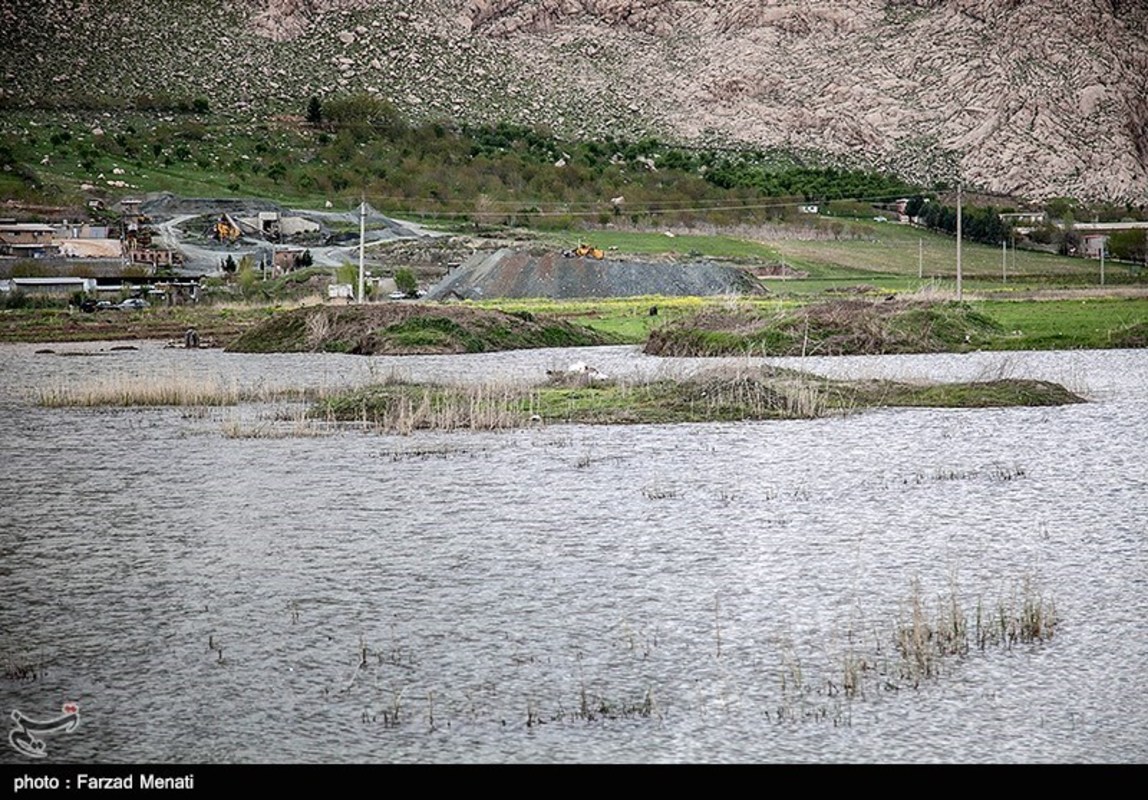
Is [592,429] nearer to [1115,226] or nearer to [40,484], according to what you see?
[40,484]

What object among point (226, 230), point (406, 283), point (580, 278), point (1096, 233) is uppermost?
point (226, 230)

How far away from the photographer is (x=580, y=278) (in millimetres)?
74500

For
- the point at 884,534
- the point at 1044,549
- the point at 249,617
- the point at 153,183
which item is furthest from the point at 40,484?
the point at 153,183

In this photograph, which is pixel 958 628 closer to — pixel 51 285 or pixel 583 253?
pixel 583 253

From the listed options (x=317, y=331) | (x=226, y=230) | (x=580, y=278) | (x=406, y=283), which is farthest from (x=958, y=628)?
(x=226, y=230)

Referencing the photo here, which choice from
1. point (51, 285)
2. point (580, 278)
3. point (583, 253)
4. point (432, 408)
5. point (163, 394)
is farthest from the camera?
point (51, 285)

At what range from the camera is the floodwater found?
9711mm

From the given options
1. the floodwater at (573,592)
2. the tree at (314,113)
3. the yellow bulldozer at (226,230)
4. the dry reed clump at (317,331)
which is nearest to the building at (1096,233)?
the yellow bulldozer at (226,230)

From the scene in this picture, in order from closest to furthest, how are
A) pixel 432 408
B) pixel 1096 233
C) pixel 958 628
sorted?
pixel 958 628 < pixel 432 408 < pixel 1096 233

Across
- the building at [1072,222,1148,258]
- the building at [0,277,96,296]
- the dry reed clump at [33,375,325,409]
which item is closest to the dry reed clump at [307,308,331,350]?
the dry reed clump at [33,375,325,409]

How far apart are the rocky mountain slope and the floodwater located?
130 m

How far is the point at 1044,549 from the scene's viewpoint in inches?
588

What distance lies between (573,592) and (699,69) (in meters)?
173

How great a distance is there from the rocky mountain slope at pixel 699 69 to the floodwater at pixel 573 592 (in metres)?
130
